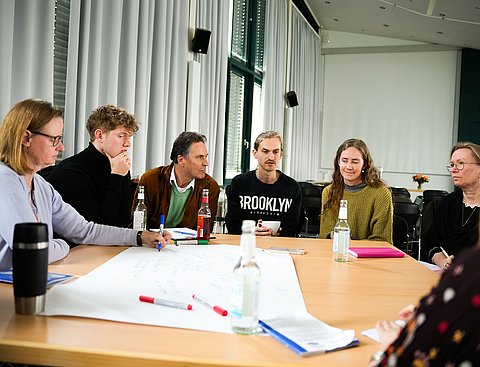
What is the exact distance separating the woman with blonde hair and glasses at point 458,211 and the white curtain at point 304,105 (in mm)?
5956

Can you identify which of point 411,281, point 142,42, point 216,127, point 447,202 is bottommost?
point 411,281

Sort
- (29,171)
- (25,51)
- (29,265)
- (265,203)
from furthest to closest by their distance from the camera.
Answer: (265,203) < (25,51) < (29,171) < (29,265)

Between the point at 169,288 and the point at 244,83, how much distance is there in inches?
228

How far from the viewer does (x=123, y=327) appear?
4.00ft

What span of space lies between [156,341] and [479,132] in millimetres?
10833

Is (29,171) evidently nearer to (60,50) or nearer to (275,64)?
(60,50)

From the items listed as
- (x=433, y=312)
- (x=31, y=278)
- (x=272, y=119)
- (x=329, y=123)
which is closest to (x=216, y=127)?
(x=272, y=119)

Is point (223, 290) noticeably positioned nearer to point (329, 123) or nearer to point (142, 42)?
point (142, 42)

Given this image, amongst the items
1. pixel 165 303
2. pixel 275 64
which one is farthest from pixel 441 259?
pixel 275 64

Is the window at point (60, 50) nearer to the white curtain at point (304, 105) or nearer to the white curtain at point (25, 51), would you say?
the white curtain at point (25, 51)

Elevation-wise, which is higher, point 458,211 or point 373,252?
point 458,211

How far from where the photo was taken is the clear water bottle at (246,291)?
46.8 inches

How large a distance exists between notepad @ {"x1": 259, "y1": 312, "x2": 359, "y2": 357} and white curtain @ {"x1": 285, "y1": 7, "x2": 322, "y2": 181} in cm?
782

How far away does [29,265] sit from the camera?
125 cm
